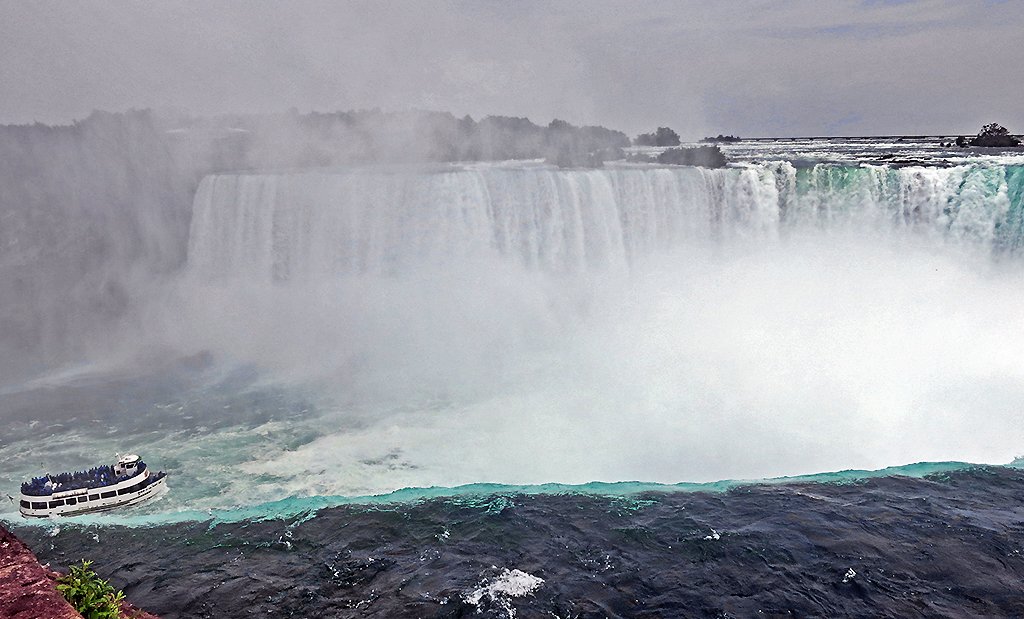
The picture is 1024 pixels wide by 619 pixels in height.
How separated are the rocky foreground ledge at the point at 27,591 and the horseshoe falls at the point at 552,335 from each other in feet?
12.8

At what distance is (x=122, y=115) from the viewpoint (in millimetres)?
31469

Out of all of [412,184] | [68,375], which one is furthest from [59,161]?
[412,184]

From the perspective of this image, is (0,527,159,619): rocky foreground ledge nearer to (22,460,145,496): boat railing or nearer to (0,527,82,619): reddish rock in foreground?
(0,527,82,619): reddish rock in foreground

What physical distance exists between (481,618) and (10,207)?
2562cm

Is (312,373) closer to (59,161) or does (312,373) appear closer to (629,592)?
(629,592)

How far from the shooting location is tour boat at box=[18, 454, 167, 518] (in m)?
13.2

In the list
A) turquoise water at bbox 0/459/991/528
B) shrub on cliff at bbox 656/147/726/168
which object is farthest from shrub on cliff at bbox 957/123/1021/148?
turquoise water at bbox 0/459/991/528

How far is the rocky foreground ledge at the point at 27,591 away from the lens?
25.9ft

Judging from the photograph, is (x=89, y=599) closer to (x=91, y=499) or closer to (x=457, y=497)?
(x=91, y=499)

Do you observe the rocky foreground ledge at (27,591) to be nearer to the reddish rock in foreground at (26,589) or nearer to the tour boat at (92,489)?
the reddish rock in foreground at (26,589)

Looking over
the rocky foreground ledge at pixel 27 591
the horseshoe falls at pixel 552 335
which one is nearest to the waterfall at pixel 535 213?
the horseshoe falls at pixel 552 335

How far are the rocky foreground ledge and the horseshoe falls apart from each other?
3894 mm

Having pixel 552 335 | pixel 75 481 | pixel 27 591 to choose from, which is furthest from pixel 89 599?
pixel 552 335

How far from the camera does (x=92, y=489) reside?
13.4 meters
